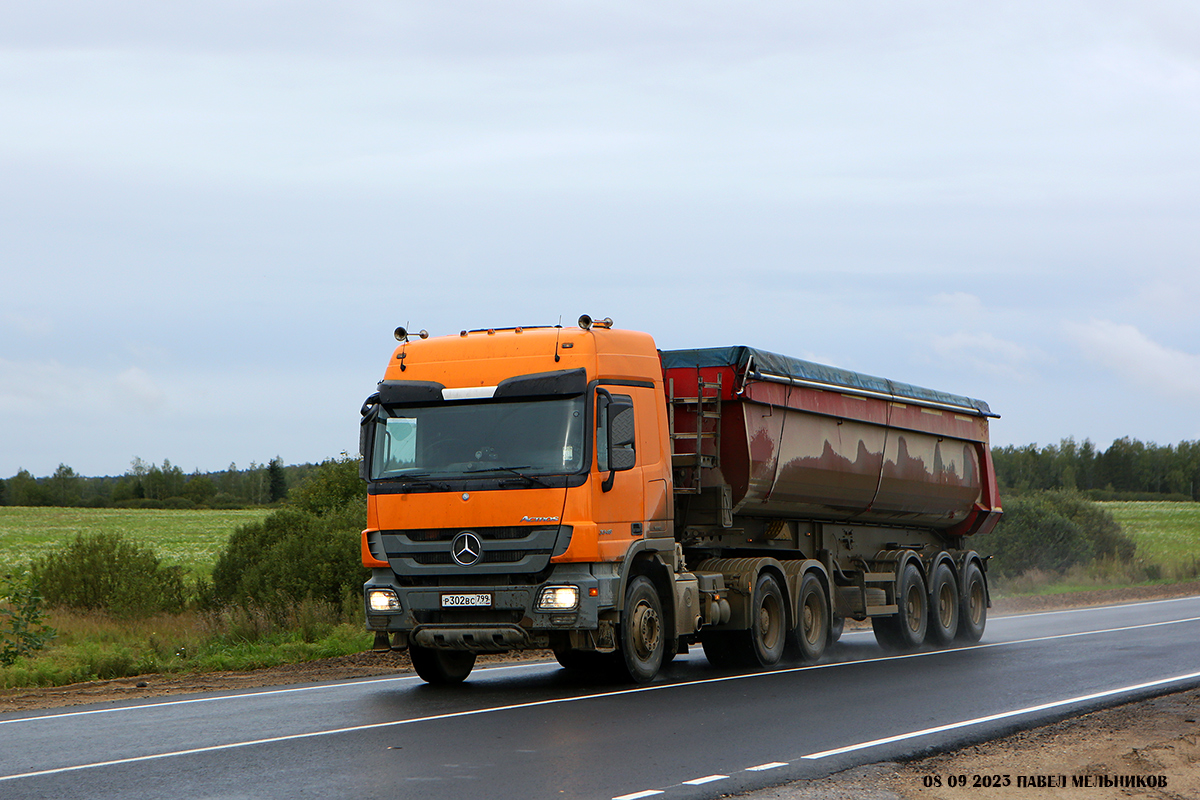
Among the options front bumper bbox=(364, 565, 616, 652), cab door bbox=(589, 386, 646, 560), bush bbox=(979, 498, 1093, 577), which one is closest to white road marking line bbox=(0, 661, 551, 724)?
front bumper bbox=(364, 565, 616, 652)

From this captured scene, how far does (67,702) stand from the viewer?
12.9 m

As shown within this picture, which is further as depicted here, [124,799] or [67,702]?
[67,702]

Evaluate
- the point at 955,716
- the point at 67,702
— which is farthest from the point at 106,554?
the point at 955,716

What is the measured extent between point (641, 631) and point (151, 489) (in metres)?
126

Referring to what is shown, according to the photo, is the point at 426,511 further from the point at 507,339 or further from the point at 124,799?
the point at 124,799

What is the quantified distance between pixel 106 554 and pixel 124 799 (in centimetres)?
2044

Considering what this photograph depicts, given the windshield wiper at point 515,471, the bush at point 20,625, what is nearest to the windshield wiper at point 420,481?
the windshield wiper at point 515,471

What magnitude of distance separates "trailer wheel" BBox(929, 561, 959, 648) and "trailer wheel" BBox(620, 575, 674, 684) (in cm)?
765

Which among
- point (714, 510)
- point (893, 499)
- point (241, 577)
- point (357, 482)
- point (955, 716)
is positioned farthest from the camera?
point (357, 482)

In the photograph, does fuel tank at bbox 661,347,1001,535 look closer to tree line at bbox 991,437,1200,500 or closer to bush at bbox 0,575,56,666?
bush at bbox 0,575,56,666

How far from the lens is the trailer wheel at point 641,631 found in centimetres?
1273

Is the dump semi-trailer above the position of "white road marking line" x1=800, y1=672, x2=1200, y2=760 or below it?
above

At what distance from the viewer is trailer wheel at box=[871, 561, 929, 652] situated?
1884 cm

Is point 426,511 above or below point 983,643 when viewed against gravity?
above
